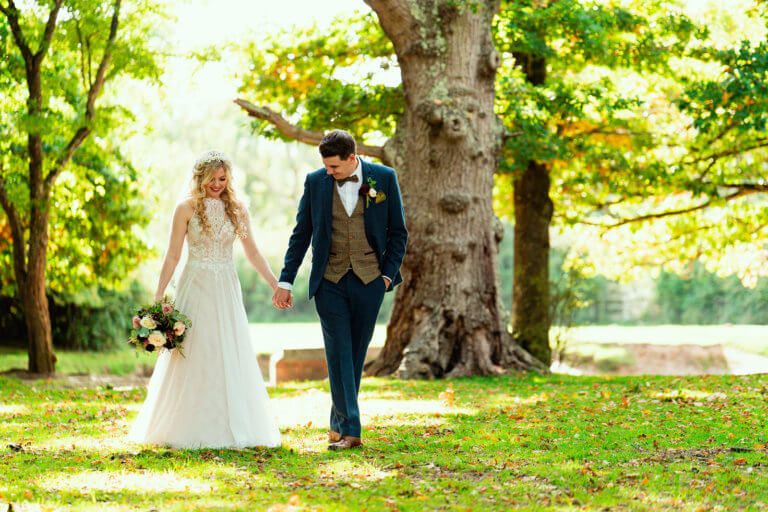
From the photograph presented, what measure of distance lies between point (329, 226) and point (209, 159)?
3.96 ft

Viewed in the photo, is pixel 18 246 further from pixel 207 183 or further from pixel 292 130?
pixel 207 183

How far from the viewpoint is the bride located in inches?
229

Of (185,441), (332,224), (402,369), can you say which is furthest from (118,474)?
(402,369)

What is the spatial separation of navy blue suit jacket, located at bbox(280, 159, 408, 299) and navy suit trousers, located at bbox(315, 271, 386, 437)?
0.12 meters

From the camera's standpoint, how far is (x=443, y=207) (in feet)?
36.2

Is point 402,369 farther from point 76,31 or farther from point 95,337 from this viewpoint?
point 95,337

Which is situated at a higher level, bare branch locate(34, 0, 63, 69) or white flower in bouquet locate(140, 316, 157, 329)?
bare branch locate(34, 0, 63, 69)

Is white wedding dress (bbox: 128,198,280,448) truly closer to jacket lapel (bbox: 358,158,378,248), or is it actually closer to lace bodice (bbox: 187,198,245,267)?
lace bodice (bbox: 187,198,245,267)

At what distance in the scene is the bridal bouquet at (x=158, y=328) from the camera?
5.67 meters

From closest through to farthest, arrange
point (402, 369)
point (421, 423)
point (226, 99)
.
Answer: point (421, 423)
point (402, 369)
point (226, 99)

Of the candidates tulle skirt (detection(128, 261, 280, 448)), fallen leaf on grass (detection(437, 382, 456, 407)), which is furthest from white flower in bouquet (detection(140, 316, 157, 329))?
fallen leaf on grass (detection(437, 382, 456, 407))

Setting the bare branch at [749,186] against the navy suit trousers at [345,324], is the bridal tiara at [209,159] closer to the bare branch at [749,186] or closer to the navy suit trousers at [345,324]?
the navy suit trousers at [345,324]

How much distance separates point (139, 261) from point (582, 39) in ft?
34.4

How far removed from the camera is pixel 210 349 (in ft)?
19.4
